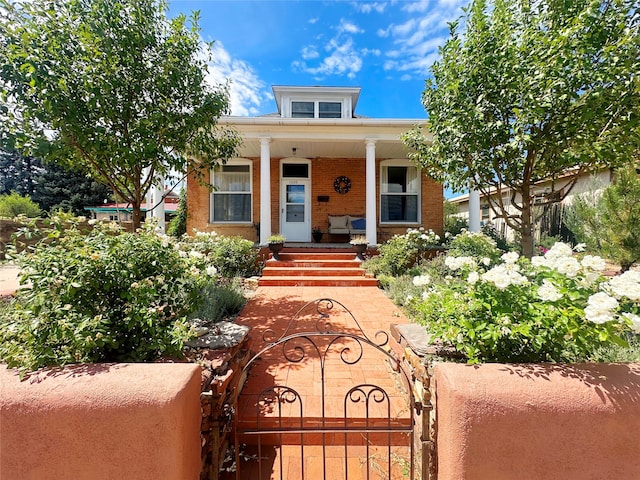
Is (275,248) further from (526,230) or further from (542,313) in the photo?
(542,313)

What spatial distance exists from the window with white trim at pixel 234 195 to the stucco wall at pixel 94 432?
8683 mm

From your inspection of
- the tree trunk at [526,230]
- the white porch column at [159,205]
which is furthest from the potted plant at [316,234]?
the tree trunk at [526,230]

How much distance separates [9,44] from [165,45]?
1509mm

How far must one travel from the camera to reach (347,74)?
10086mm

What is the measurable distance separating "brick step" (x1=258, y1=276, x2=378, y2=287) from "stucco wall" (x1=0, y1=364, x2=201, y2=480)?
504 cm

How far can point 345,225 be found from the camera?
9562 millimetres

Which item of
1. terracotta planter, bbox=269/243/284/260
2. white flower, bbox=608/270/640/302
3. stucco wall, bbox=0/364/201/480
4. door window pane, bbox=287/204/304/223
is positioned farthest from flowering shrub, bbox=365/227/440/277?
stucco wall, bbox=0/364/201/480

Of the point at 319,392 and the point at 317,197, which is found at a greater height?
the point at 317,197

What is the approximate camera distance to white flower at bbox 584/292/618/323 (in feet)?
4.16

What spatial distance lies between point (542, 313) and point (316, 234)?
8.33 m

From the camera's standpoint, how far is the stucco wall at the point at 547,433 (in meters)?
1.22

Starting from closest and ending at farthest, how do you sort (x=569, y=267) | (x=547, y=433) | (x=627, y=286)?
(x=547, y=433) → (x=627, y=286) → (x=569, y=267)

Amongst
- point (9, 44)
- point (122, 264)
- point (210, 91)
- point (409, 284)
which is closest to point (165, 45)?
point (210, 91)

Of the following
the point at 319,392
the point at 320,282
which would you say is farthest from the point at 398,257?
the point at 319,392
